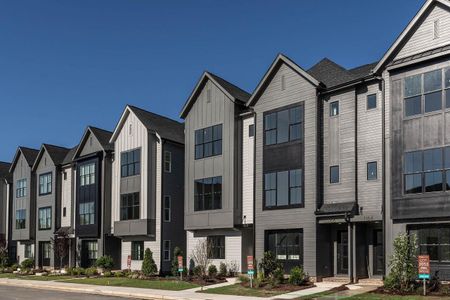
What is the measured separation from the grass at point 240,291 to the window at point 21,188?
111 feet

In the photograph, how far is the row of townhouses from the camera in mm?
27344

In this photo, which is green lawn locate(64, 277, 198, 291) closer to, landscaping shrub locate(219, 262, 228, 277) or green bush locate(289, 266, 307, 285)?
landscaping shrub locate(219, 262, 228, 277)

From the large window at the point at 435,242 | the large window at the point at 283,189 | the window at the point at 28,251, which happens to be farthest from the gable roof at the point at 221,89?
the window at the point at 28,251

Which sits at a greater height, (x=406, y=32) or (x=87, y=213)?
(x=406, y=32)

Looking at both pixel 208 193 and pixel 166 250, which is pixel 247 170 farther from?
pixel 166 250

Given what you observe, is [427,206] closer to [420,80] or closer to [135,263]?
[420,80]

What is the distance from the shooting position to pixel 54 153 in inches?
2191

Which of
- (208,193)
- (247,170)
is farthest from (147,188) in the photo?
(247,170)

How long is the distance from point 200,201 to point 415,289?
16838 mm

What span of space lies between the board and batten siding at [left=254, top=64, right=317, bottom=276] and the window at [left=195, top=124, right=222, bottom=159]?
3.41m

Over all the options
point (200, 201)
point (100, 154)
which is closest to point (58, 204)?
point (100, 154)

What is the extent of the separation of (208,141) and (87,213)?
610 inches

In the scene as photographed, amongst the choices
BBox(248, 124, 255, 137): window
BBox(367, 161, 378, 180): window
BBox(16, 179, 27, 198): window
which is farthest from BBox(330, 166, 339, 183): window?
BBox(16, 179, 27, 198): window

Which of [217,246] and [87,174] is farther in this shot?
[87,174]
